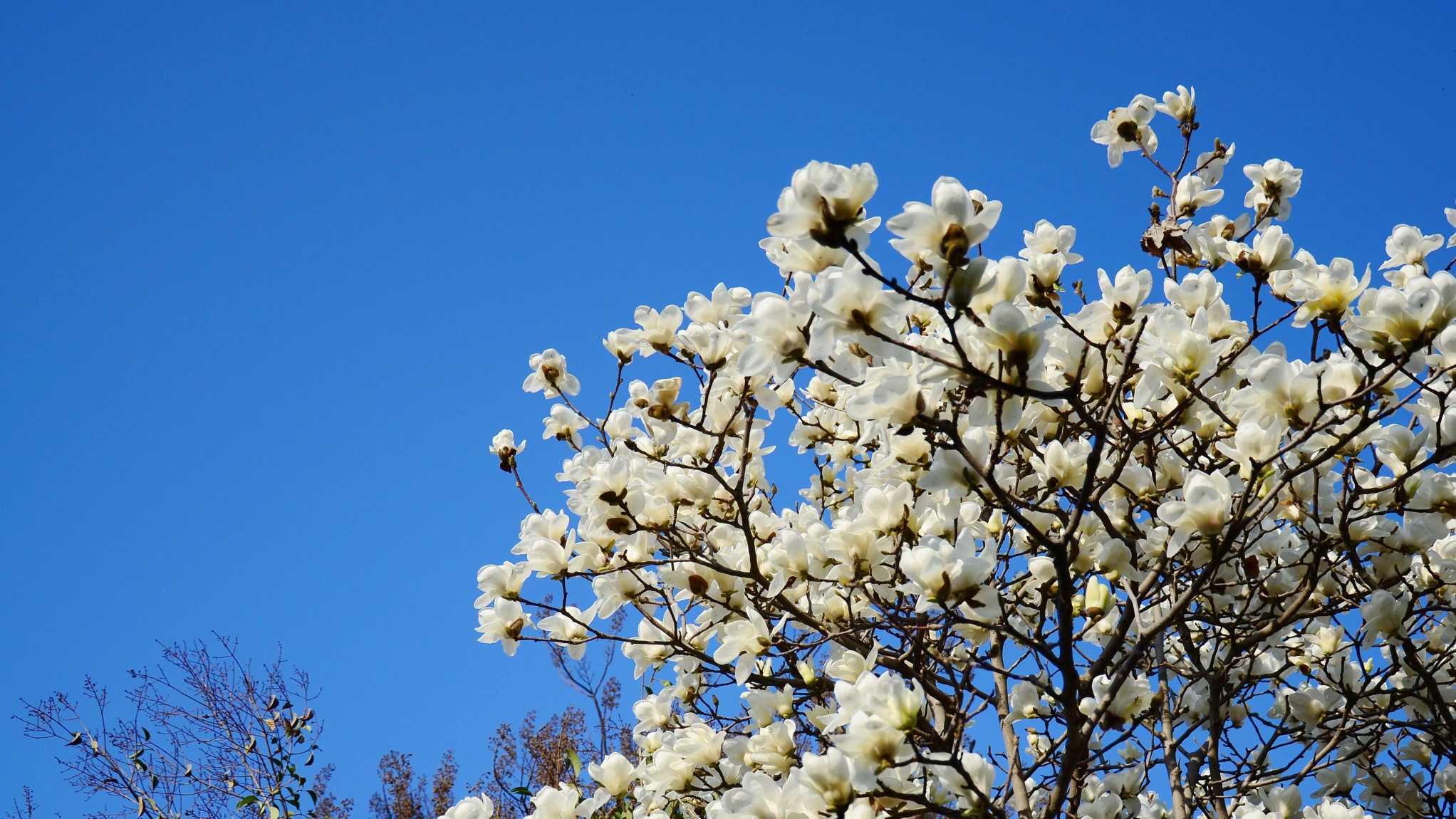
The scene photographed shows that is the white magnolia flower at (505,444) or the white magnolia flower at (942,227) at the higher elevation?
the white magnolia flower at (505,444)

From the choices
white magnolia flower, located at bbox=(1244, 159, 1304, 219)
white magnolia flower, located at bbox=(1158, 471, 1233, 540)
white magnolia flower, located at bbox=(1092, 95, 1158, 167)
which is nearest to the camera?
white magnolia flower, located at bbox=(1158, 471, 1233, 540)

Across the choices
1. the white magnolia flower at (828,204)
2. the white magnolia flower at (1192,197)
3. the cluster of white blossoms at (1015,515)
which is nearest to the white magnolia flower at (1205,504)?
the cluster of white blossoms at (1015,515)

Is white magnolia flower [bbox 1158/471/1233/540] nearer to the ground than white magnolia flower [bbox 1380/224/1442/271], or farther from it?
nearer to the ground

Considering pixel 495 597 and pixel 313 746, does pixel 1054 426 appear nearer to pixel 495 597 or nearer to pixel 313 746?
pixel 495 597

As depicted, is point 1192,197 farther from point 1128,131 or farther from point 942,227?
point 942,227

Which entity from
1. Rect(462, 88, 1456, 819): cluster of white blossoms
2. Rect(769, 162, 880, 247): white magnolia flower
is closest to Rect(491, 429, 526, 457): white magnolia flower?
Rect(462, 88, 1456, 819): cluster of white blossoms

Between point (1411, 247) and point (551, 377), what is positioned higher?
point (551, 377)

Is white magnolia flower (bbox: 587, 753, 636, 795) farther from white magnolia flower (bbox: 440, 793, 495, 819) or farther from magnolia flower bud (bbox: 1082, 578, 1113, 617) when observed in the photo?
magnolia flower bud (bbox: 1082, 578, 1113, 617)

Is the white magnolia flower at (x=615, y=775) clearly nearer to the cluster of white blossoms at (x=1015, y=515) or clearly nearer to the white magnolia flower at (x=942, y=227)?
the cluster of white blossoms at (x=1015, y=515)

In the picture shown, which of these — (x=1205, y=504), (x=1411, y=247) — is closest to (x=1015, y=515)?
(x=1205, y=504)

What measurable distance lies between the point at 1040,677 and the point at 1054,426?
1.81ft

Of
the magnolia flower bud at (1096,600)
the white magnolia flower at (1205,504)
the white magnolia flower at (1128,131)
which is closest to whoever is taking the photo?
the white magnolia flower at (1205,504)

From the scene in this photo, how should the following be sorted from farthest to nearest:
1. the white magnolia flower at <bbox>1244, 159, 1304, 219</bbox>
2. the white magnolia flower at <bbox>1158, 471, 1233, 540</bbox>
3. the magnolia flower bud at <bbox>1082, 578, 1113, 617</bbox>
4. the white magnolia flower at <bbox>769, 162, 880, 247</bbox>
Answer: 1. the white magnolia flower at <bbox>1244, 159, 1304, 219</bbox>
2. the magnolia flower bud at <bbox>1082, 578, 1113, 617</bbox>
3. the white magnolia flower at <bbox>1158, 471, 1233, 540</bbox>
4. the white magnolia flower at <bbox>769, 162, 880, 247</bbox>

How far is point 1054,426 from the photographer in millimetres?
2211
